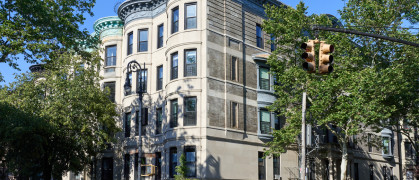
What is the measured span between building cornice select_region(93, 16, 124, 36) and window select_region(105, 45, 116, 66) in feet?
6.51

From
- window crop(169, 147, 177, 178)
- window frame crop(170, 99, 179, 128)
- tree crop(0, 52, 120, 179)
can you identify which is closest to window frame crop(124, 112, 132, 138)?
tree crop(0, 52, 120, 179)

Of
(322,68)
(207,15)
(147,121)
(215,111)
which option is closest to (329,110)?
(215,111)

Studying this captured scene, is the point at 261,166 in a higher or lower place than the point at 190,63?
lower

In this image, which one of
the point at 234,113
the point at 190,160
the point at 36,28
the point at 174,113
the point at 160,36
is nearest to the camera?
the point at 36,28

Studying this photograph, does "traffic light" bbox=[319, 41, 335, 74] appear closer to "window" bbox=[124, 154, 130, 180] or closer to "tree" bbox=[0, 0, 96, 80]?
"tree" bbox=[0, 0, 96, 80]

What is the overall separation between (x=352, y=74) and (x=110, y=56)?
2153 cm

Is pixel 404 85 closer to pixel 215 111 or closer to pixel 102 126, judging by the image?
pixel 215 111

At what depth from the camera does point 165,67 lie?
120 feet

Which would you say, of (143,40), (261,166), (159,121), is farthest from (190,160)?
(143,40)

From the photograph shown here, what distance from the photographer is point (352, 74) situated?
102 ft

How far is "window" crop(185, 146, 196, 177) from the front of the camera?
3231cm

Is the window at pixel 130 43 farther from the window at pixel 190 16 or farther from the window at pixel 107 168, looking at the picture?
the window at pixel 107 168

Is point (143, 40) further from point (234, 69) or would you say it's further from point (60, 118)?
point (60, 118)

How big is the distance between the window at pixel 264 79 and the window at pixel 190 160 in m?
8.14
